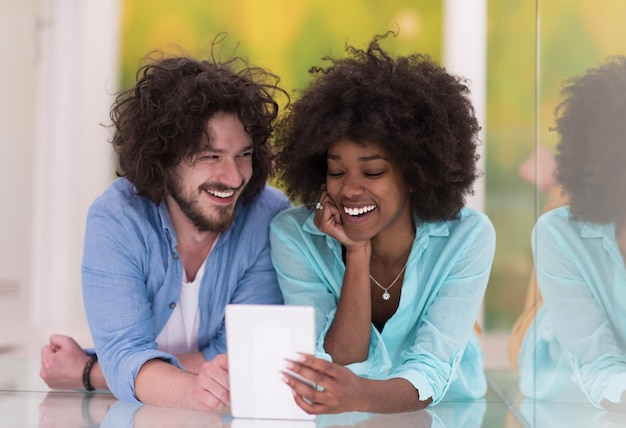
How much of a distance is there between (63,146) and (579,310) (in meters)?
3.45

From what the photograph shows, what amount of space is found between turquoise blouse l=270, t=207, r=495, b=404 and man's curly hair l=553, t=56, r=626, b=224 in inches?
20.8

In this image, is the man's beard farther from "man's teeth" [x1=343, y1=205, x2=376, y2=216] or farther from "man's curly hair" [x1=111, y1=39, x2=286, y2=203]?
"man's teeth" [x1=343, y1=205, x2=376, y2=216]

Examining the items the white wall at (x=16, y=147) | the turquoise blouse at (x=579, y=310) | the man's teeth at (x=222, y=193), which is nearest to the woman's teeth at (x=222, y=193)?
the man's teeth at (x=222, y=193)

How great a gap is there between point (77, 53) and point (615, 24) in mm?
3574

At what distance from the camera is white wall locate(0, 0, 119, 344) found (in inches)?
166

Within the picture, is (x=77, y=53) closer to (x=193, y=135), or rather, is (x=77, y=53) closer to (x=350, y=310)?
(x=193, y=135)

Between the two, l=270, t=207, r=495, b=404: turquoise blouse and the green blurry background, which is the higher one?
the green blurry background

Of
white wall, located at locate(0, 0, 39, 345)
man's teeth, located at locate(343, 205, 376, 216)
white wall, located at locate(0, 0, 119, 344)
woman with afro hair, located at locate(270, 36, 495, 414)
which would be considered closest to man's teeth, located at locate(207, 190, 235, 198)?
woman with afro hair, located at locate(270, 36, 495, 414)

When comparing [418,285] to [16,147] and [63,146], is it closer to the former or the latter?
[16,147]

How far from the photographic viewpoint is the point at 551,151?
60.1 inches

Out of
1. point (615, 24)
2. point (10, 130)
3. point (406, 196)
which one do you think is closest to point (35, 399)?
point (406, 196)

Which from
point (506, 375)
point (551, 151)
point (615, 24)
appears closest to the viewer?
point (615, 24)

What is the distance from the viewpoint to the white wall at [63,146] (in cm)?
421

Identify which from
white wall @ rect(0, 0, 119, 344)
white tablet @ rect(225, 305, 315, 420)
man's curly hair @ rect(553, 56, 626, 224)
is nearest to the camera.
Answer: man's curly hair @ rect(553, 56, 626, 224)
